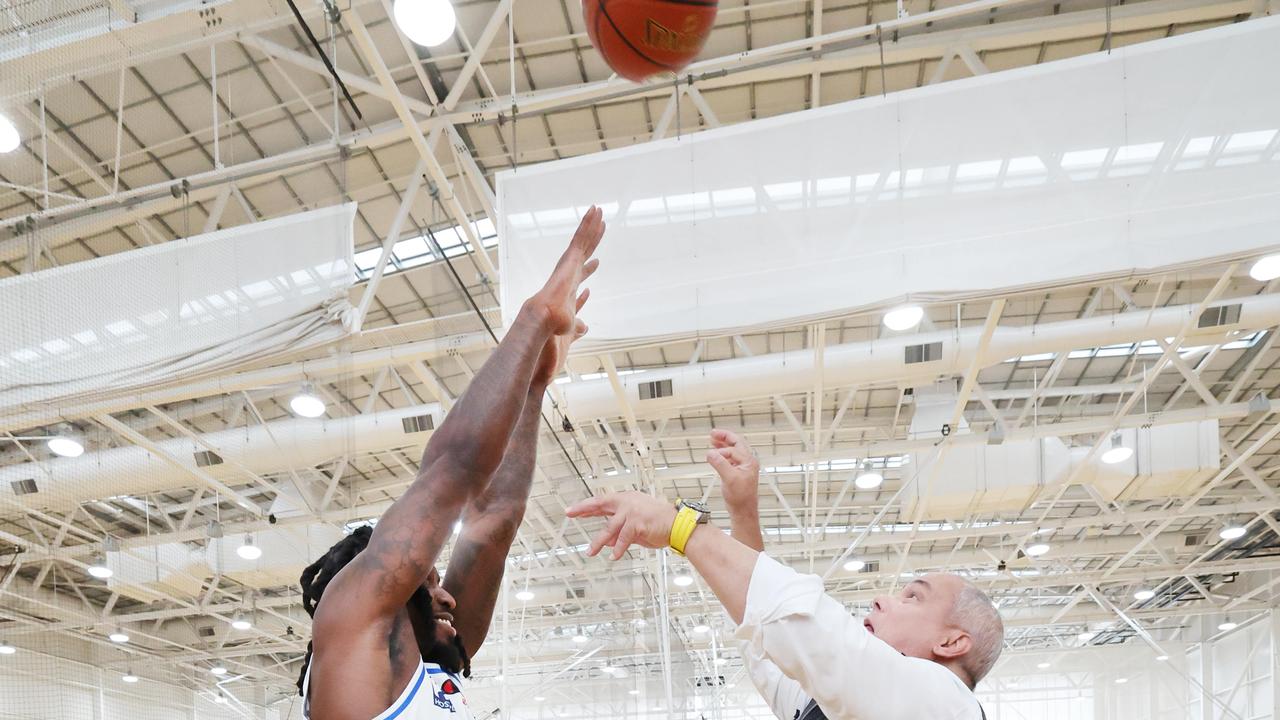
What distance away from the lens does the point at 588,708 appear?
14.2 metres

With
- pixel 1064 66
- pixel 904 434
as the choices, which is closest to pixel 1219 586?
pixel 904 434

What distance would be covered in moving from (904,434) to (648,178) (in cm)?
1037

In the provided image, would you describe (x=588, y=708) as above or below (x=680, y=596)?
below

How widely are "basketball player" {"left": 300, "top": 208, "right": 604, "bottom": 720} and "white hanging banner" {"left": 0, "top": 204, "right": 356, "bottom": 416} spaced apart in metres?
4.39

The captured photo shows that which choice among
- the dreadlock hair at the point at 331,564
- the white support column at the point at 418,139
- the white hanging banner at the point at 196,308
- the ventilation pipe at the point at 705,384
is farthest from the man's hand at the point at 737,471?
the ventilation pipe at the point at 705,384

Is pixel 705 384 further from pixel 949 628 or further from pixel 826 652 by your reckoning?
pixel 826 652

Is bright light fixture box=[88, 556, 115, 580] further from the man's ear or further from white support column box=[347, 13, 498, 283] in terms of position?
the man's ear

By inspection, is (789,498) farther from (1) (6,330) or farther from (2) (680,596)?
(1) (6,330)

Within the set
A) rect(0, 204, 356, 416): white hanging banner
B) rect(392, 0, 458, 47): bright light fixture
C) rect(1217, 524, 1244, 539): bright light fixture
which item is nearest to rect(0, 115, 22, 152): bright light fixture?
rect(0, 204, 356, 416): white hanging banner

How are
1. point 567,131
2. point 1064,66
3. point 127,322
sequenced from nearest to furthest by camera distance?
1. point 127,322
2. point 1064,66
3. point 567,131

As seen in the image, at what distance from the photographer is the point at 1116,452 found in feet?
44.1

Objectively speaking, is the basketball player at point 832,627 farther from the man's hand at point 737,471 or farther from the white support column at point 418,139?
the white support column at point 418,139

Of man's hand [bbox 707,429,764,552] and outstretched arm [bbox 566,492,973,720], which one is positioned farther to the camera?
man's hand [bbox 707,429,764,552]

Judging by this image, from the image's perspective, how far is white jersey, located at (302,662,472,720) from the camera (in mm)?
1831
